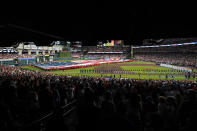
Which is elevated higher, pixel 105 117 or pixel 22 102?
pixel 105 117

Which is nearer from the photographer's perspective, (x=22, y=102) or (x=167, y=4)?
(x=167, y=4)

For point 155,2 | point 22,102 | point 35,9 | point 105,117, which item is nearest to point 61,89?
point 22,102

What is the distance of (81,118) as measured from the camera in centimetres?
320

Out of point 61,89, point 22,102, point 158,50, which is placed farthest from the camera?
point 158,50

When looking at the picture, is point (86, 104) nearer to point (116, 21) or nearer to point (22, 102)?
point (22, 102)

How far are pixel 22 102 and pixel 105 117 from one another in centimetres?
397

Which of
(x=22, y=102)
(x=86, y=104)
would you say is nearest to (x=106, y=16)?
(x=86, y=104)

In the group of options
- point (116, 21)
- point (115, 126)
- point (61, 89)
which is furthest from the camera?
point (61, 89)

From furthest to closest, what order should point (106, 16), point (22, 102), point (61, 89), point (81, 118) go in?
point (61, 89), point (106, 16), point (22, 102), point (81, 118)

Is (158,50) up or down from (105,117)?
up

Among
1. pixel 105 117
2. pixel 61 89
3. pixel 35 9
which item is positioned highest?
pixel 35 9

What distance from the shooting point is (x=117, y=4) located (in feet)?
15.5

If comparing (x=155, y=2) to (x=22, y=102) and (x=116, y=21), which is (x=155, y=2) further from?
(x=22, y=102)

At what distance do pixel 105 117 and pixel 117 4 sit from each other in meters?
3.98
